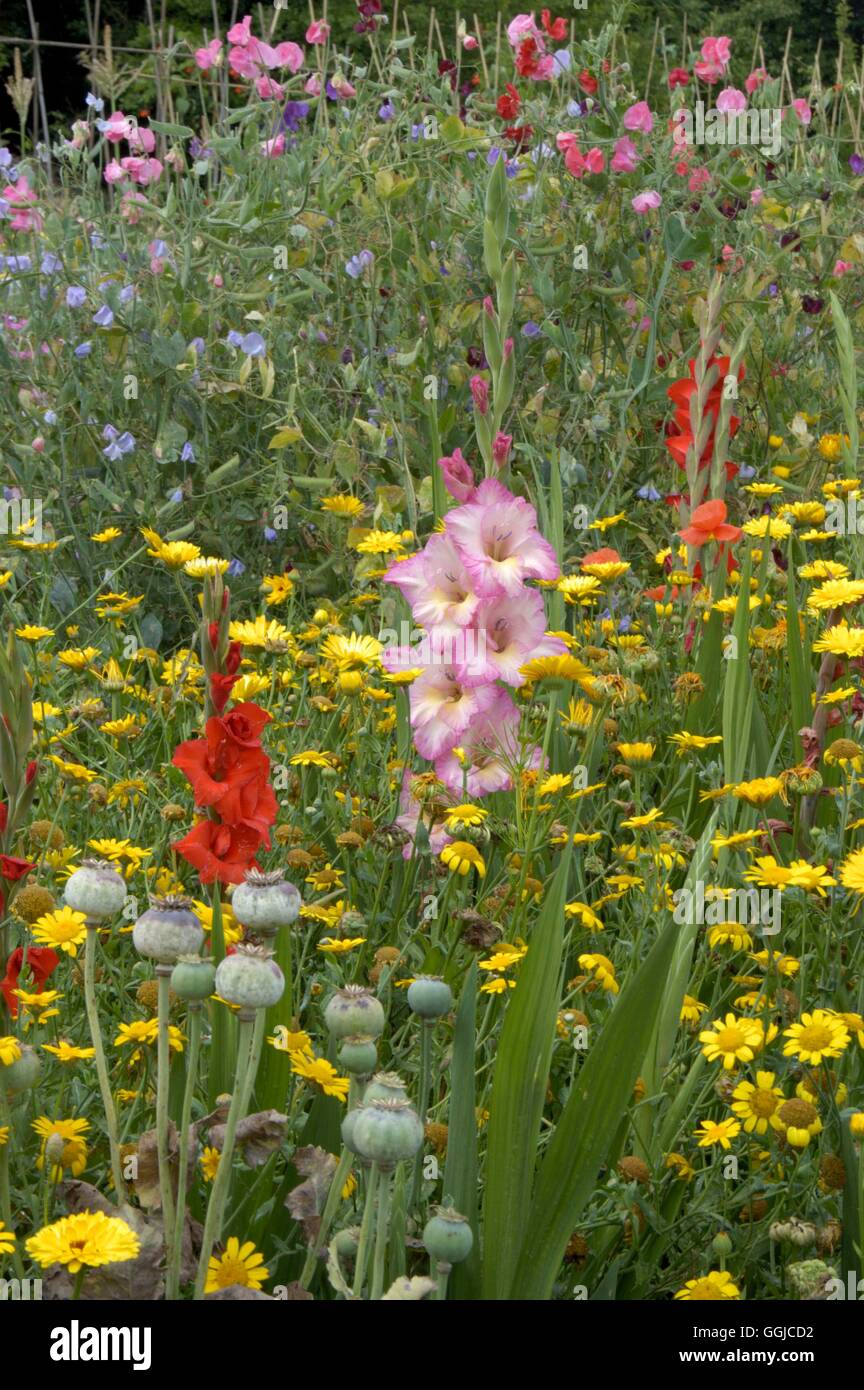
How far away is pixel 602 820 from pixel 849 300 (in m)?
2.79

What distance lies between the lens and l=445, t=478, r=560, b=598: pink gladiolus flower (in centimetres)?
212

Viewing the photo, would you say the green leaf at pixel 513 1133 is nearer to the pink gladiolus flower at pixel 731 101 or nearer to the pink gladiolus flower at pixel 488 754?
the pink gladiolus flower at pixel 488 754

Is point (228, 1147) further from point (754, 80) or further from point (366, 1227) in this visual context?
point (754, 80)

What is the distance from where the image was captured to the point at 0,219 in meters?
4.22

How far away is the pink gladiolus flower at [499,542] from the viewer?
212 cm

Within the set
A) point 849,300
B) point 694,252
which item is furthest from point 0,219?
point 849,300

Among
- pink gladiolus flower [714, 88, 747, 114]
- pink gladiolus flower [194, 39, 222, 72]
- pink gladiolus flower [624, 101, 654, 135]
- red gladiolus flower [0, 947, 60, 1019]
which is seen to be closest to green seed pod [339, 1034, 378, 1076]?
red gladiolus flower [0, 947, 60, 1019]

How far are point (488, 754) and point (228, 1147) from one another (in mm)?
1111

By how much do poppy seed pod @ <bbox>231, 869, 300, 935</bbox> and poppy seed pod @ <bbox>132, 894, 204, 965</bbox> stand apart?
0.04m

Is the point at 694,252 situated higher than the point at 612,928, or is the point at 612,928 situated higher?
the point at 694,252

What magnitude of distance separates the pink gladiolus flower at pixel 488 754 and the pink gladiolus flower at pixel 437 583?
0.43ft

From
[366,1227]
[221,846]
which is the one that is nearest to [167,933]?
[366,1227]

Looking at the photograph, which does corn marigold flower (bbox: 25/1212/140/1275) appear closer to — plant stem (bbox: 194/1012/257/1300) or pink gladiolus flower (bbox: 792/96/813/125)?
plant stem (bbox: 194/1012/257/1300)
